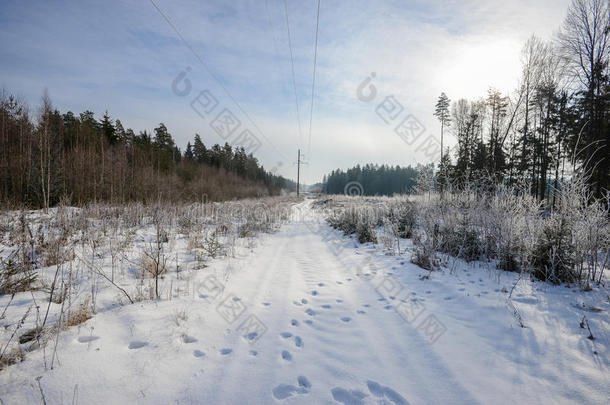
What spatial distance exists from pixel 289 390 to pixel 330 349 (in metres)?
0.68

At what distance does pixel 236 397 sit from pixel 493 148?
3032cm

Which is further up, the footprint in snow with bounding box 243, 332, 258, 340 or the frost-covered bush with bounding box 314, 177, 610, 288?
the frost-covered bush with bounding box 314, 177, 610, 288

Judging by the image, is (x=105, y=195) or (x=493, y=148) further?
(x=493, y=148)

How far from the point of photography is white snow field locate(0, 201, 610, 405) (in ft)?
5.95

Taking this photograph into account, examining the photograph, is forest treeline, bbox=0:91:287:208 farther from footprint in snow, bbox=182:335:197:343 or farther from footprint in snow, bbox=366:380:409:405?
footprint in snow, bbox=366:380:409:405

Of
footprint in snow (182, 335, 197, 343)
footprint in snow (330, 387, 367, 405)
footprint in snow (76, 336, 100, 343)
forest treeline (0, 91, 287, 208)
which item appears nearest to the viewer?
footprint in snow (330, 387, 367, 405)

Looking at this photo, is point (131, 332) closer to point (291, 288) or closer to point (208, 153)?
point (291, 288)

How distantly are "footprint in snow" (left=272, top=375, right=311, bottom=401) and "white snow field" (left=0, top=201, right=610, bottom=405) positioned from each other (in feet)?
0.04

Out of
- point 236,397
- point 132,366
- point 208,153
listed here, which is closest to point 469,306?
point 236,397

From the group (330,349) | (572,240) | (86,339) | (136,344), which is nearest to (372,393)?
(330,349)

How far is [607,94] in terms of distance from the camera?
→ 1453 centimetres

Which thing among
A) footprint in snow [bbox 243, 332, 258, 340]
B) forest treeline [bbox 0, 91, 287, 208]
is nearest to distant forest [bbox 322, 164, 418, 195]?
forest treeline [bbox 0, 91, 287, 208]

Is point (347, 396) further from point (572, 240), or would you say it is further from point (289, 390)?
point (572, 240)

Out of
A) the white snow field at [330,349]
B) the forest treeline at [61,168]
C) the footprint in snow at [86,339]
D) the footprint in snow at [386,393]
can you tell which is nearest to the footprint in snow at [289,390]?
the white snow field at [330,349]
